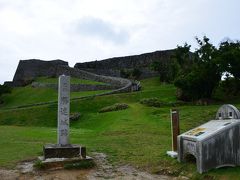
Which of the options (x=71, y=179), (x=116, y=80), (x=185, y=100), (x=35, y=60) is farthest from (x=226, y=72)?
(x=35, y=60)

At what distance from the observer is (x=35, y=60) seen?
64562mm

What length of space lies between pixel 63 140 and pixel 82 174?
2146 mm

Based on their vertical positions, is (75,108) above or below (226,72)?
below

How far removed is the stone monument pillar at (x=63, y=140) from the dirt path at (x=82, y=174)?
79 centimetres

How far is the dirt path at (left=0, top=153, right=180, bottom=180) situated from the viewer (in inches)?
442

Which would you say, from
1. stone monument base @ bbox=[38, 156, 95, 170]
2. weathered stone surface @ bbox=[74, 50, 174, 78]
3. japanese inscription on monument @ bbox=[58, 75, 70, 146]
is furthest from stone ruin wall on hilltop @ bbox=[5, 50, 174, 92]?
stone monument base @ bbox=[38, 156, 95, 170]

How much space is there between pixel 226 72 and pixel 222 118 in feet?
73.3

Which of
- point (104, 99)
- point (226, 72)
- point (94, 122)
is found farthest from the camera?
point (104, 99)

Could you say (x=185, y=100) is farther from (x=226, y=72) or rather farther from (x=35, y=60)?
(x=35, y=60)

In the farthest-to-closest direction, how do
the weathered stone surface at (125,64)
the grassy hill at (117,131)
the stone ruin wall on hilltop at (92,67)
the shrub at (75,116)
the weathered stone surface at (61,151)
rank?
the weathered stone surface at (125,64)
the stone ruin wall on hilltop at (92,67)
the shrub at (75,116)
the grassy hill at (117,131)
the weathered stone surface at (61,151)

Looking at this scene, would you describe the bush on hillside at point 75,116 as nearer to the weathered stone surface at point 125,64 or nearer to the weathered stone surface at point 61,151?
the weathered stone surface at point 61,151

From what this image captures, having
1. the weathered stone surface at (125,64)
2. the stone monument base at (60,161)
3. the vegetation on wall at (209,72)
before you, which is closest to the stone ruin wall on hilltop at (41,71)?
the weathered stone surface at (125,64)

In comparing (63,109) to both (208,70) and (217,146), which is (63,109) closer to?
(217,146)

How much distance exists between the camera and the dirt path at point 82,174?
36.8 feet
